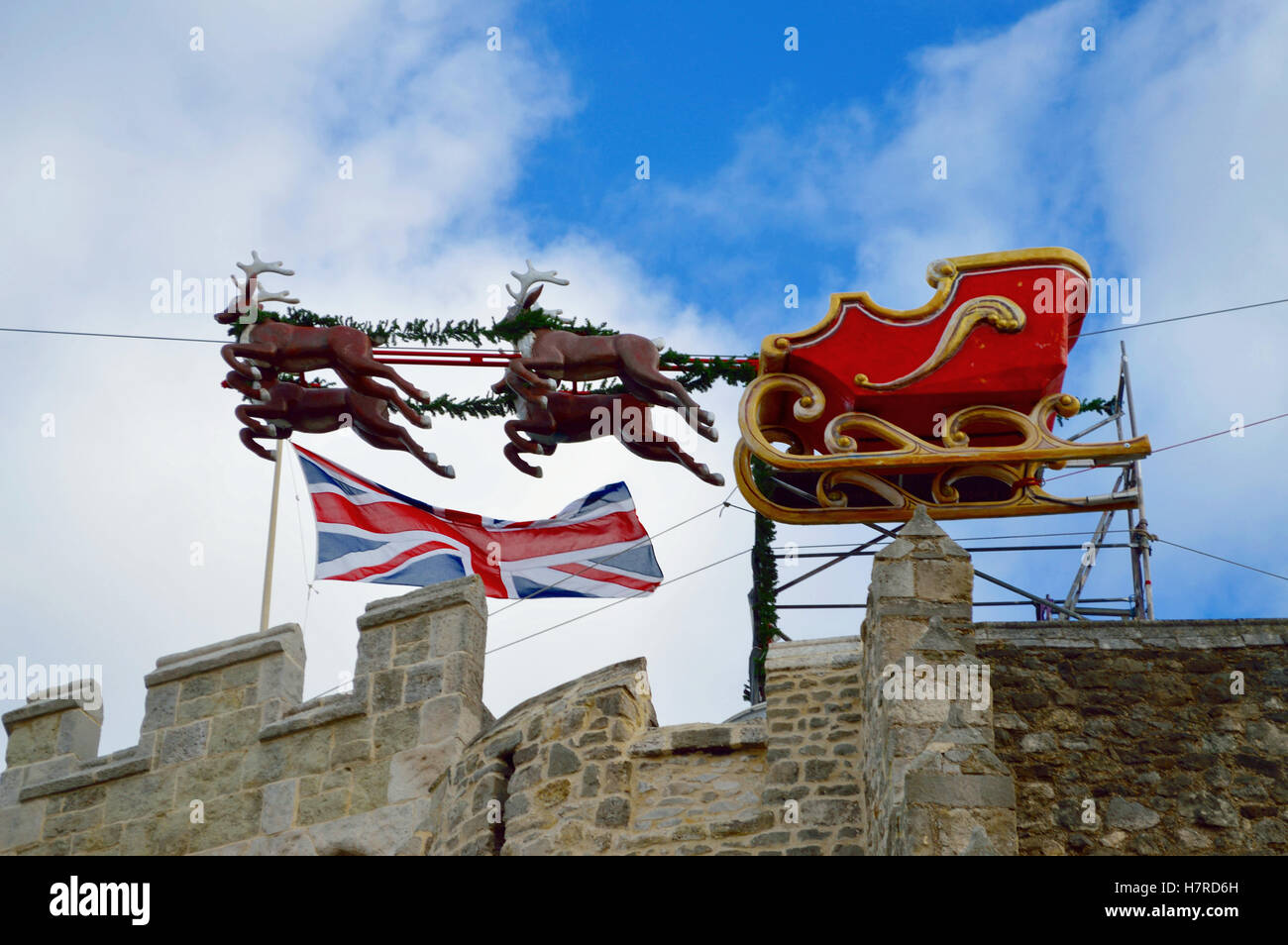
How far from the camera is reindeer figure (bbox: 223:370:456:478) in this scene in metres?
18.7

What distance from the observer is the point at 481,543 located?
18.9 m

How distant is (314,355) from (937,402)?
5.68 meters

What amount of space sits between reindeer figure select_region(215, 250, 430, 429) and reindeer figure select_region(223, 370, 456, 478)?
0.10 m

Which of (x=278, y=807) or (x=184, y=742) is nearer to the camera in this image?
(x=278, y=807)

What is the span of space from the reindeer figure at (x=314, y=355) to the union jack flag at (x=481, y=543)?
0.83m

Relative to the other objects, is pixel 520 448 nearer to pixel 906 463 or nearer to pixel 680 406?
pixel 680 406

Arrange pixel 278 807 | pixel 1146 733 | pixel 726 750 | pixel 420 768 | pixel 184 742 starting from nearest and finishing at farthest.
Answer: pixel 1146 733
pixel 726 750
pixel 420 768
pixel 278 807
pixel 184 742

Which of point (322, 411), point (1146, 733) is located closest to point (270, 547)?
point (322, 411)

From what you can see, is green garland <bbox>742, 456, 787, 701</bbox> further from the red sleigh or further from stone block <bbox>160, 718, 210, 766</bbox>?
stone block <bbox>160, 718, 210, 766</bbox>

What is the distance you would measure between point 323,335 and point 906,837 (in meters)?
9.38

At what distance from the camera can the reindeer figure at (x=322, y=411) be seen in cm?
1866

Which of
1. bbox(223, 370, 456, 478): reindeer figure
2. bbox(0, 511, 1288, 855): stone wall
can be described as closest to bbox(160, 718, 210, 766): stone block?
bbox(0, 511, 1288, 855): stone wall

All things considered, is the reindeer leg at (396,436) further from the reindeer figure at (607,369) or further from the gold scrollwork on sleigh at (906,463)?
the gold scrollwork on sleigh at (906,463)
